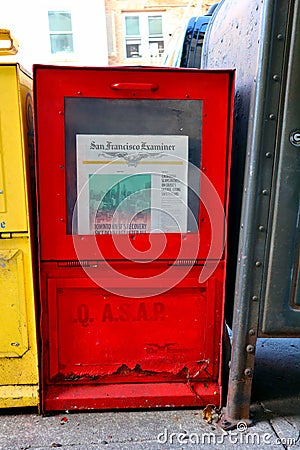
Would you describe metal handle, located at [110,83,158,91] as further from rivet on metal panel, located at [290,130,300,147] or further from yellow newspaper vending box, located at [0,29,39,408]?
rivet on metal panel, located at [290,130,300,147]

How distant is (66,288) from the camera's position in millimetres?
2082

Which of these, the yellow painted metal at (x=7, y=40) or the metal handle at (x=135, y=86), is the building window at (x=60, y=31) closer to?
the yellow painted metal at (x=7, y=40)

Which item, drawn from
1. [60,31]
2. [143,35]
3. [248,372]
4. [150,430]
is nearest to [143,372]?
[150,430]

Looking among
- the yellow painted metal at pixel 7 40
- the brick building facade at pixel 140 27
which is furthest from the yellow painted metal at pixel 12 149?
the brick building facade at pixel 140 27

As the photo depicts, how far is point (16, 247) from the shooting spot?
6.57ft

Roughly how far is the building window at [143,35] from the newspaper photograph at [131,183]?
835 cm

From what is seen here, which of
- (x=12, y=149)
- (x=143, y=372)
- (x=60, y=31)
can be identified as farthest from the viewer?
(x=60, y=31)

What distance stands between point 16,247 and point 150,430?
115 cm

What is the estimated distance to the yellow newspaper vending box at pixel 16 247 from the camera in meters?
1.89

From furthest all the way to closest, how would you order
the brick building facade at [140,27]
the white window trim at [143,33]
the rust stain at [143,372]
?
1. the white window trim at [143,33]
2. the brick building facade at [140,27]
3. the rust stain at [143,372]

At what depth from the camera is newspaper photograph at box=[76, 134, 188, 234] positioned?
6.40 feet

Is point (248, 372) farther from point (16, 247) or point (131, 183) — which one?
point (16, 247)

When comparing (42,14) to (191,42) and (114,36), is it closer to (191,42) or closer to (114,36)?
(114,36)

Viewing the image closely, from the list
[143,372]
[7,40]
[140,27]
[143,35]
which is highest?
[140,27]
